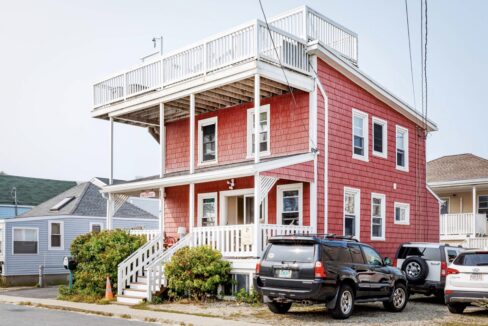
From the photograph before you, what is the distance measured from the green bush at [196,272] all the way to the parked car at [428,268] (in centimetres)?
484

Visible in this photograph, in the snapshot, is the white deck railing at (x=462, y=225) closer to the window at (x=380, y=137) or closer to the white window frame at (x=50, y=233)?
the window at (x=380, y=137)

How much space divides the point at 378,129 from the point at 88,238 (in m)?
10.4

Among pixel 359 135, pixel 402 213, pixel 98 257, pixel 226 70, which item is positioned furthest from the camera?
pixel 402 213

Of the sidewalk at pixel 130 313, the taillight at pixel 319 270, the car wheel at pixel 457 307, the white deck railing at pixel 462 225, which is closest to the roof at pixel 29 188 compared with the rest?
the sidewalk at pixel 130 313

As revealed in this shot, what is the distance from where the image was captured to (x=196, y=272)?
16.4 meters

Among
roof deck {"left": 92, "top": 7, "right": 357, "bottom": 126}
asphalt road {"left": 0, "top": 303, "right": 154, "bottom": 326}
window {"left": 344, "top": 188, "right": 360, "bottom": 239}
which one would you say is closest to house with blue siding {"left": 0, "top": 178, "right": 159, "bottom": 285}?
roof deck {"left": 92, "top": 7, "right": 357, "bottom": 126}

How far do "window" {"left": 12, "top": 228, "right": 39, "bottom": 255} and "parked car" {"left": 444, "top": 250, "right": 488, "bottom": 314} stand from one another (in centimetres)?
Result: 2239

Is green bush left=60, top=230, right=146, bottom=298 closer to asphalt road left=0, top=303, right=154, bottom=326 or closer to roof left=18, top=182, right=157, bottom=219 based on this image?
asphalt road left=0, top=303, right=154, bottom=326

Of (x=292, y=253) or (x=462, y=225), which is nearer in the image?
(x=292, y=253)

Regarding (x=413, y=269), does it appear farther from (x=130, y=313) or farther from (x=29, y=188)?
(x=29, y=188)

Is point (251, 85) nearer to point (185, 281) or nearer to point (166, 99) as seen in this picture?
point (166, 99)

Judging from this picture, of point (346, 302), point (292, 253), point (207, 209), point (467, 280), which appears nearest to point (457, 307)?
point (467, 280)

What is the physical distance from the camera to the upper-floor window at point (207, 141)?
71.5 feet

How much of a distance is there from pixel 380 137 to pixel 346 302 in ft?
32.7
